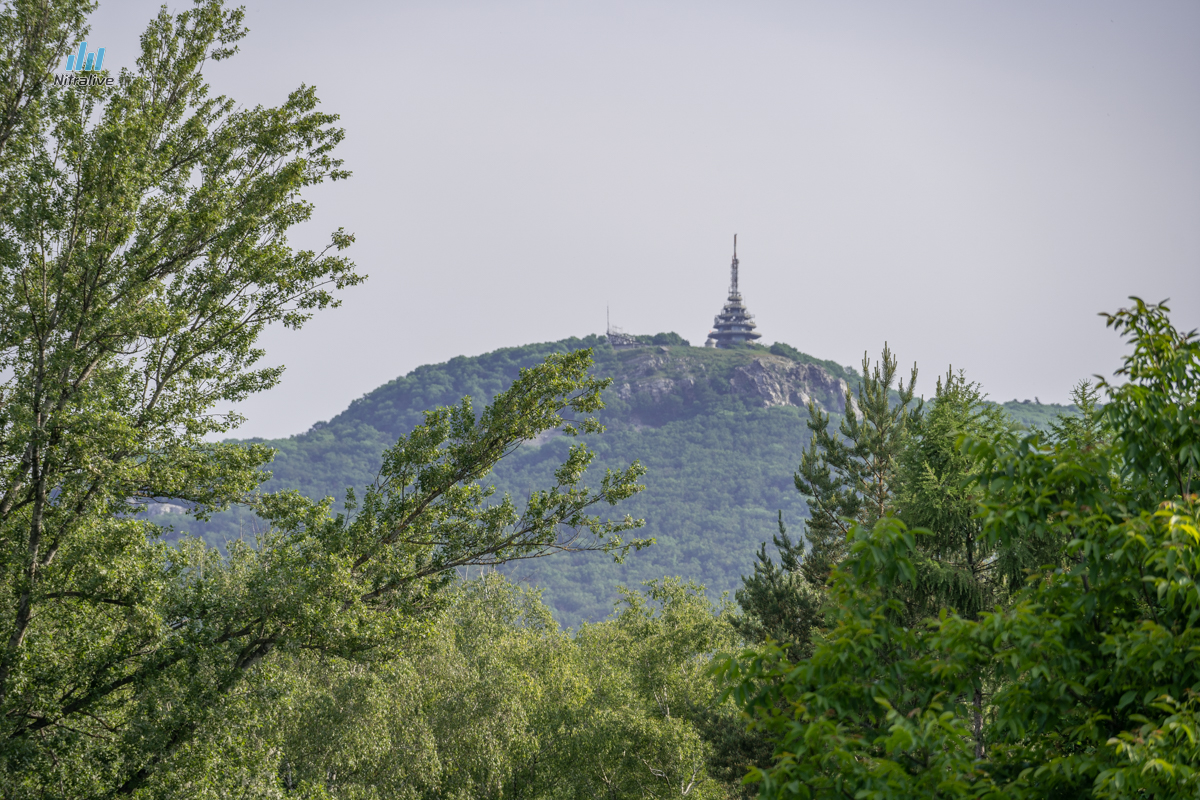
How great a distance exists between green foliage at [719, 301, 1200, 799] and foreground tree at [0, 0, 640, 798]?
613 centimetres

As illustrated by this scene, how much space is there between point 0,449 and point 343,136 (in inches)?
209

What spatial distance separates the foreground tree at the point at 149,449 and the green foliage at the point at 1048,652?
241 inches

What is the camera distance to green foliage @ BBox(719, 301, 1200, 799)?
4137 mm

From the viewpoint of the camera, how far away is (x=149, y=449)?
9.77 meters

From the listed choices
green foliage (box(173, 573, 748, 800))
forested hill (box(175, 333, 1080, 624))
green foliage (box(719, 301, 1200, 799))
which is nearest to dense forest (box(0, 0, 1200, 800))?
green foliage (box(719, 301, 1200, 799))

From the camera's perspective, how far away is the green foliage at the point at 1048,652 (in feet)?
13.6

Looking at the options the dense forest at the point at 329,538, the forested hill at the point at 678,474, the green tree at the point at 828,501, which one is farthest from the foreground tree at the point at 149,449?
the forested hill at the point at 678,474

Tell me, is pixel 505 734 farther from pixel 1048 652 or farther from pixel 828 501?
pixel 1048 652

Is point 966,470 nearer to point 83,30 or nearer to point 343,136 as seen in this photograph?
point 343,136

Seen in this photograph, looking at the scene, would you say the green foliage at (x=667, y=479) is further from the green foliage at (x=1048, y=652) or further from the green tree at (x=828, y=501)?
the green foliage at (x=1048, y=652)

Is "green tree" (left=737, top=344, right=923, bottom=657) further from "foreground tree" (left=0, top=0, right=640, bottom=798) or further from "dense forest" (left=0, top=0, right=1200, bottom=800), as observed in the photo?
"foreground tree" (left=0, top=0, right=640, bottom=798)

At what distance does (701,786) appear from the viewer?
787 inches

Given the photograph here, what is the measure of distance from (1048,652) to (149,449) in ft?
29.1

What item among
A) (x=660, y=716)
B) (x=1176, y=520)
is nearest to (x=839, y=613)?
(x=1176, y=520)
